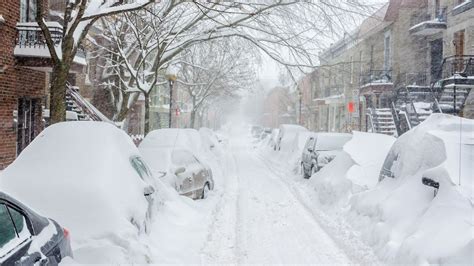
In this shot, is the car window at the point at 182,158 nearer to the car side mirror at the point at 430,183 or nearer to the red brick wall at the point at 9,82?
the red brick wall at the point at 9,82

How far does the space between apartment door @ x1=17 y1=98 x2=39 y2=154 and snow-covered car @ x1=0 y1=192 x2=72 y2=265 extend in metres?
11.0

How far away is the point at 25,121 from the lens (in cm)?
1437

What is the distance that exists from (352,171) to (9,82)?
8984 millimetres

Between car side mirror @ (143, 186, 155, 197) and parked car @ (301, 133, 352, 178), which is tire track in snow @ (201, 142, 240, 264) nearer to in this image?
car side mirror @ (143, 186, 155, 197)

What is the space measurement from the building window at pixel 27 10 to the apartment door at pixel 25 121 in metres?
2.33

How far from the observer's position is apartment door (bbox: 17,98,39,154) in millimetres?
14086

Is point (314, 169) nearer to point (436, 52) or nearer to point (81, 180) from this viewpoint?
point (81, 180)

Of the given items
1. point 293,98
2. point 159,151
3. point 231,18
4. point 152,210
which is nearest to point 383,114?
point 231,18

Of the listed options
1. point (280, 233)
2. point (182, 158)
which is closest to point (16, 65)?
point (182, 158)

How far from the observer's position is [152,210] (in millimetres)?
7145

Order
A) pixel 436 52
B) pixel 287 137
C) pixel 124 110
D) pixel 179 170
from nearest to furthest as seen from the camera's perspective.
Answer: pixel 179 170 → pixel 124 110 → pixel 436 52 → pixel 287 137

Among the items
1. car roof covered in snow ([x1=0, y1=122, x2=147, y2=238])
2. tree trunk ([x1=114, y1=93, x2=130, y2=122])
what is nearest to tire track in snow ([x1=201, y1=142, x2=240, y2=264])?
car roof covered in snow ([x1=0, y1=122, x2=147, y2=238])

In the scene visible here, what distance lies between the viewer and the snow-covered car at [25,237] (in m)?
3.31

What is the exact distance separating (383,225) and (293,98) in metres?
67.6
